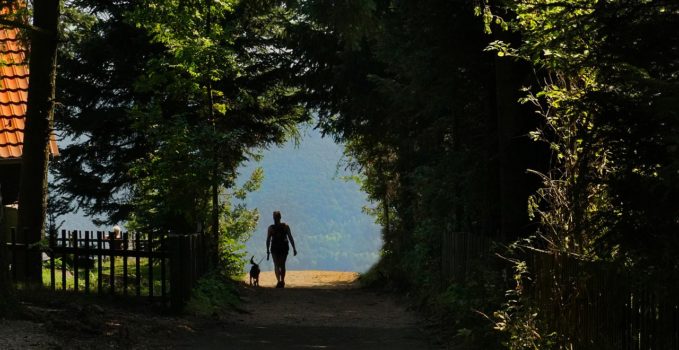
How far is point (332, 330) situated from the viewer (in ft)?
39.2

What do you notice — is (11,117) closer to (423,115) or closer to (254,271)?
(254,271)

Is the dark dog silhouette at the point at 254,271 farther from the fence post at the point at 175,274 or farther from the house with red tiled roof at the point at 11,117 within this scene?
the fence post at the point at 175,274

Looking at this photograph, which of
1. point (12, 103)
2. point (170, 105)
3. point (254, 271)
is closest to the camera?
point (12, 103)

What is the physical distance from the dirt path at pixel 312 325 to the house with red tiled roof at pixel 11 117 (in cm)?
559

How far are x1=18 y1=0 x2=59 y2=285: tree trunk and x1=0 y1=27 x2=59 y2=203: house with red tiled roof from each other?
7.22 ft

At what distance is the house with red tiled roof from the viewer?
15.8m

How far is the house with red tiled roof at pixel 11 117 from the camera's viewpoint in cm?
1576

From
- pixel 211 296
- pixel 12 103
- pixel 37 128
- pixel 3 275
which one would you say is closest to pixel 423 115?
pixel 211 296

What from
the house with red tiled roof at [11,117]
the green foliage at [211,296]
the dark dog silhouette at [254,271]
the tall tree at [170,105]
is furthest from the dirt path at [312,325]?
the house with red tiled roof at [11,117]

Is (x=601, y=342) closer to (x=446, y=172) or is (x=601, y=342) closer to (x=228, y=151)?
(x=446, y=172)

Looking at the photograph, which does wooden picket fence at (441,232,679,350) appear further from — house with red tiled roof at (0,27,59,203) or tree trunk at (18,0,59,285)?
house with red tiled roof at (0,27,59,203)

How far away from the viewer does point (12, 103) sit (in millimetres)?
17031

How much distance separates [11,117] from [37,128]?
152 inches

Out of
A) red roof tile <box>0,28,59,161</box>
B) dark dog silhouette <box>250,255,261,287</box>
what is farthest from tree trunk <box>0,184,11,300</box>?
dark dog silhouette <box>250,255,261,287</box>
